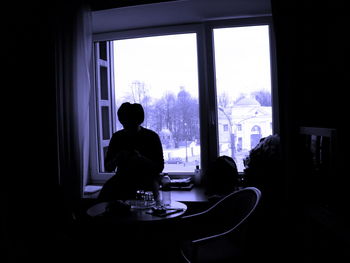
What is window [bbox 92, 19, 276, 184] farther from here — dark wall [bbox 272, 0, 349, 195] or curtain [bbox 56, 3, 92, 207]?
dark wall [bbox 272, 0, 349, 195]

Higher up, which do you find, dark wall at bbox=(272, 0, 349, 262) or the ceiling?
the ceiling

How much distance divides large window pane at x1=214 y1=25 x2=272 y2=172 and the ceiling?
19 centimetres

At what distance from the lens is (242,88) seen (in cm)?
306

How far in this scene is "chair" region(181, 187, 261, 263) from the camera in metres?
1.96

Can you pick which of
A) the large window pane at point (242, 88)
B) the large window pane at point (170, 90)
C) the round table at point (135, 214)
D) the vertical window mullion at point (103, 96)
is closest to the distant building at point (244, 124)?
the large window pane at point (242, 88)

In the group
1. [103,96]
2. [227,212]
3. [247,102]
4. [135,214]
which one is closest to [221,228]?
[227,212]

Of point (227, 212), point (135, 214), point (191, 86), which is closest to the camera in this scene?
point (135, 214)

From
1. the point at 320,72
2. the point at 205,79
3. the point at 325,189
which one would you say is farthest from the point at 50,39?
the point at 325,189

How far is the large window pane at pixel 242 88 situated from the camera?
303cm

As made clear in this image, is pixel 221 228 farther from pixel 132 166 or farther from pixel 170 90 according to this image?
pixel 170 90

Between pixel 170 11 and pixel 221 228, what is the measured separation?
188cm

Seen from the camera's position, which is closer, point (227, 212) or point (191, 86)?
point (227, 212)

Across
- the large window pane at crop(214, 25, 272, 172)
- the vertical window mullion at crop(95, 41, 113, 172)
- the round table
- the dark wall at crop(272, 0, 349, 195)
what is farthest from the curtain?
the dark wall at crop(272, 0, 349, 195)

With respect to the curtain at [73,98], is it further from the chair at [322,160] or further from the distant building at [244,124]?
the chair at [322,160]
